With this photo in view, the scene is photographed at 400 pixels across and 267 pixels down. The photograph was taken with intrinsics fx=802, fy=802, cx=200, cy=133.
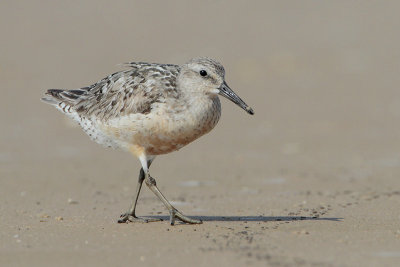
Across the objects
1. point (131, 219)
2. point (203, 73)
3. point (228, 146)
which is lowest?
point (131, 219)

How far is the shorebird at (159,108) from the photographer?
9016 millimetres

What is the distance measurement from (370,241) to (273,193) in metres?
3.74

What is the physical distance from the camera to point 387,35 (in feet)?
80.1

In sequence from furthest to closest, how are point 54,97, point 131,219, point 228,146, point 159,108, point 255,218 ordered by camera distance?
point 228,146 < point 54,97 < point 255,218 < point 131,219 < point 159,108

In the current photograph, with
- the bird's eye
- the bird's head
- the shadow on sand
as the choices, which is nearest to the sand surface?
the shadow on sand

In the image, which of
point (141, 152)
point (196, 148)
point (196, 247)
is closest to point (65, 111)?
point (141, 152)

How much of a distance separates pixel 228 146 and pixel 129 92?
283 inches

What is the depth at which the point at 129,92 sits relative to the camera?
947cm

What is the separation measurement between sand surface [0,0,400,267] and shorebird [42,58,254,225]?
95 centimetres

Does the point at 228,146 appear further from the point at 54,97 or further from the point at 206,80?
the point at 206,80

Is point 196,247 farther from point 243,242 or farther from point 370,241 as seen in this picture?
point 370,241

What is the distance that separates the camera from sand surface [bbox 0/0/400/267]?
8.25 m

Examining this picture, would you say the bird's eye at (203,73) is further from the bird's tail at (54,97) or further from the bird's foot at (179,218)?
the bird's tail at (54,97)

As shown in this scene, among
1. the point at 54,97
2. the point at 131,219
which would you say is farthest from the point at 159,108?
the point at 54,97
